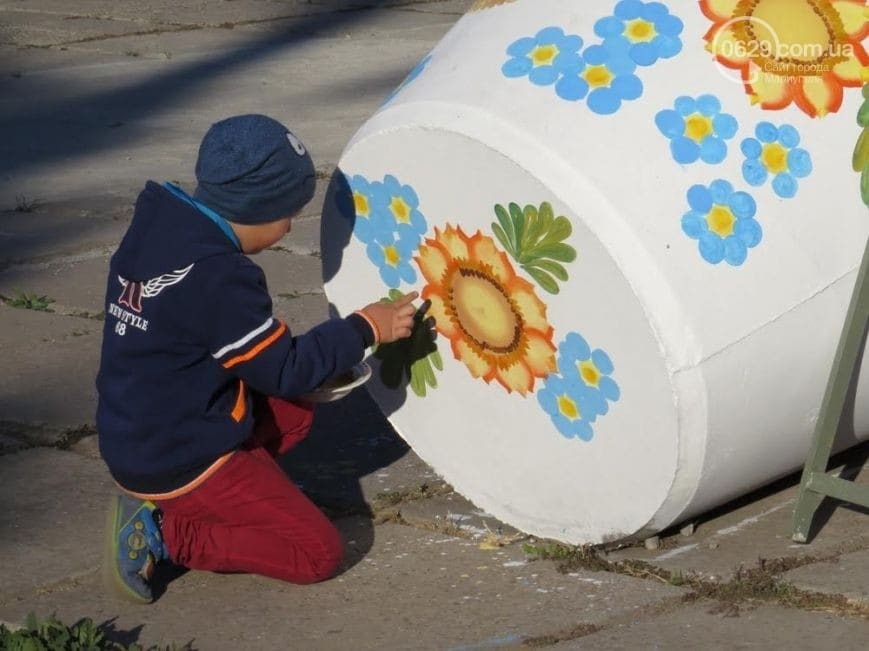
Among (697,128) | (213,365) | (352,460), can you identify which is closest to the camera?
(697,128)

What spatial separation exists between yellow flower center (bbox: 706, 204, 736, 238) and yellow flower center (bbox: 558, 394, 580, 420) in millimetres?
486

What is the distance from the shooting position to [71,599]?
360 cm

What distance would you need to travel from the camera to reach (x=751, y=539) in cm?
375

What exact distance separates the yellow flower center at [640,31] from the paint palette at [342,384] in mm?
928

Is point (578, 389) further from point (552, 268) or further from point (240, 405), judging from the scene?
point (240, 405)

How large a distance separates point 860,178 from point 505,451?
96 cm

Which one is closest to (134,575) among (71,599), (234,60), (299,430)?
(71,599)

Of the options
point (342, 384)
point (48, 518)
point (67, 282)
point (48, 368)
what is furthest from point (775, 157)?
point (67, 282)

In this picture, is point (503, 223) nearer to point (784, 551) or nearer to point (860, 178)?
point (860, 178)

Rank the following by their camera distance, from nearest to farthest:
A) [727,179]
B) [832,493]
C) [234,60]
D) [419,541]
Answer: [727,179], [832,493], [419,541], [234,60]

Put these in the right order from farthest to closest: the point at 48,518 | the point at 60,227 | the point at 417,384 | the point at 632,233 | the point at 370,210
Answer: the point at 60,227
the point at 48,518
the point at 417,384
the point at 370,210
the point at 632,233

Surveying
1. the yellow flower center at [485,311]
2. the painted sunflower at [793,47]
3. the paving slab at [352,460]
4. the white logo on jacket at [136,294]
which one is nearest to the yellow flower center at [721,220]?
the painted sunflower at [793,47]

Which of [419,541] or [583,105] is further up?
[583,105]

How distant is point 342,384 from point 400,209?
1.34 ft
